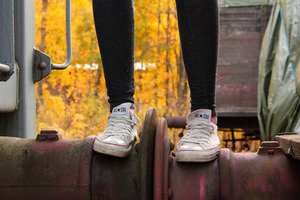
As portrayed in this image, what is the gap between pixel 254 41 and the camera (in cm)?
662

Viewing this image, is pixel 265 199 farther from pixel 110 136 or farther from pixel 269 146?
pixel 110 136

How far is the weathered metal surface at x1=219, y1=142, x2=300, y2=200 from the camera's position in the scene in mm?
1115

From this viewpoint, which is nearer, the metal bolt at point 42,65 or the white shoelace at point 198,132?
the white shoelace at point 198,132

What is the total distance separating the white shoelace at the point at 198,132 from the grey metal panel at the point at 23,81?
77 centimetres

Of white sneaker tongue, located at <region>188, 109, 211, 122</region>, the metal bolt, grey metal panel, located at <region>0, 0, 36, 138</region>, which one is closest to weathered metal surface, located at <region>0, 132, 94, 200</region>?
white sneaker tongue, located at <region>188, 109, 211, 122</region>

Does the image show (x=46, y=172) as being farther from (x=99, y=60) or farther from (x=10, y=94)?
(x=99, y=60)

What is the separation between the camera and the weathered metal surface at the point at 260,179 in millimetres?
1115

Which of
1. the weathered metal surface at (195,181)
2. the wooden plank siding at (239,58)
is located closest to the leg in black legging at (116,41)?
the weathered metal surface at (195,181)

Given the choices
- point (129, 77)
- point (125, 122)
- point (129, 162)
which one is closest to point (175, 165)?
point (129, 162)

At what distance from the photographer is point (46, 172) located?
117cm

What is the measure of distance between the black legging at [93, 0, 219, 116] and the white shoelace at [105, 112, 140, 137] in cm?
6

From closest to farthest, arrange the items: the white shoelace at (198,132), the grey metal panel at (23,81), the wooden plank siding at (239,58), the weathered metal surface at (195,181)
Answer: the weathered metal surface at (195,181), the white shoelace at (198,132), the grey metal panel at (23,81), the wooden plank siding at (239,58)

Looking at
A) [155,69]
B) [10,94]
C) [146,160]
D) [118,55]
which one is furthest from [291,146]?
[155,69]

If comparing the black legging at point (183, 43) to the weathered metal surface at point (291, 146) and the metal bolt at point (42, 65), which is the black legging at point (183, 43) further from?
the metal bolt at point (42, 65)
